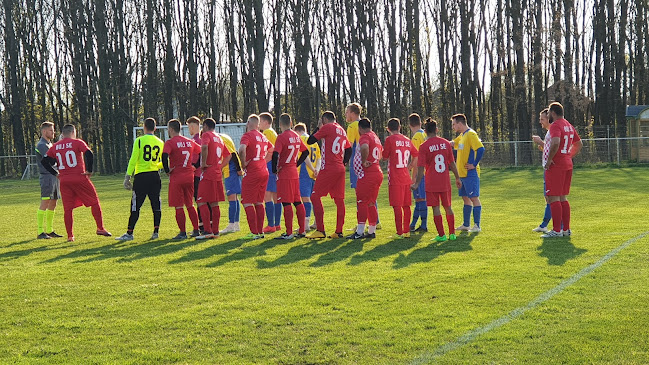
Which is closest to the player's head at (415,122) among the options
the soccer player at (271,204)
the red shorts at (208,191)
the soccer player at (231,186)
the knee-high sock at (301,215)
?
the knee-high sock at (301,215)

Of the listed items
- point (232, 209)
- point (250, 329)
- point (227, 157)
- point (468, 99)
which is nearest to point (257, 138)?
point (227, 157)

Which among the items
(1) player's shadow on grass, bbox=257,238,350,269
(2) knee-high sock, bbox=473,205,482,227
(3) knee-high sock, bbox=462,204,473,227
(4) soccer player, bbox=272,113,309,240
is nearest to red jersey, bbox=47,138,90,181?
(4) soccer player, bbox=272,113,309,240

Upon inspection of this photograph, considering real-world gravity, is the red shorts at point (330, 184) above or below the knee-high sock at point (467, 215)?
above

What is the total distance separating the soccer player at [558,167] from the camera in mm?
10078

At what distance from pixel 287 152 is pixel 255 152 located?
516mm

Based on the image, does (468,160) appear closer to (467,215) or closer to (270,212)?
(467,215)

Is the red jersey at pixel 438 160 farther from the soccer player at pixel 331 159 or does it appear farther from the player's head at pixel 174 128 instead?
the player's head at pixel 174 128

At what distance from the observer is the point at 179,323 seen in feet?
19.1

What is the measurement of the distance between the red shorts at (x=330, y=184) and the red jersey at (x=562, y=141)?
10.7 ft

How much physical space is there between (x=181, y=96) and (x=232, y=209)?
37680 millimetres

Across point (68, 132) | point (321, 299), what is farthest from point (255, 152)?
point (321, 299)

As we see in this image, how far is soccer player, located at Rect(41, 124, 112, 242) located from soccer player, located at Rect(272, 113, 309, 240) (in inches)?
125

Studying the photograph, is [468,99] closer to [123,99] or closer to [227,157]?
[123,99]

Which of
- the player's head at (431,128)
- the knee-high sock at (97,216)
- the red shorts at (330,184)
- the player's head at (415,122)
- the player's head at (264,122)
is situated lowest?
the knee-high sock at (97,216)
